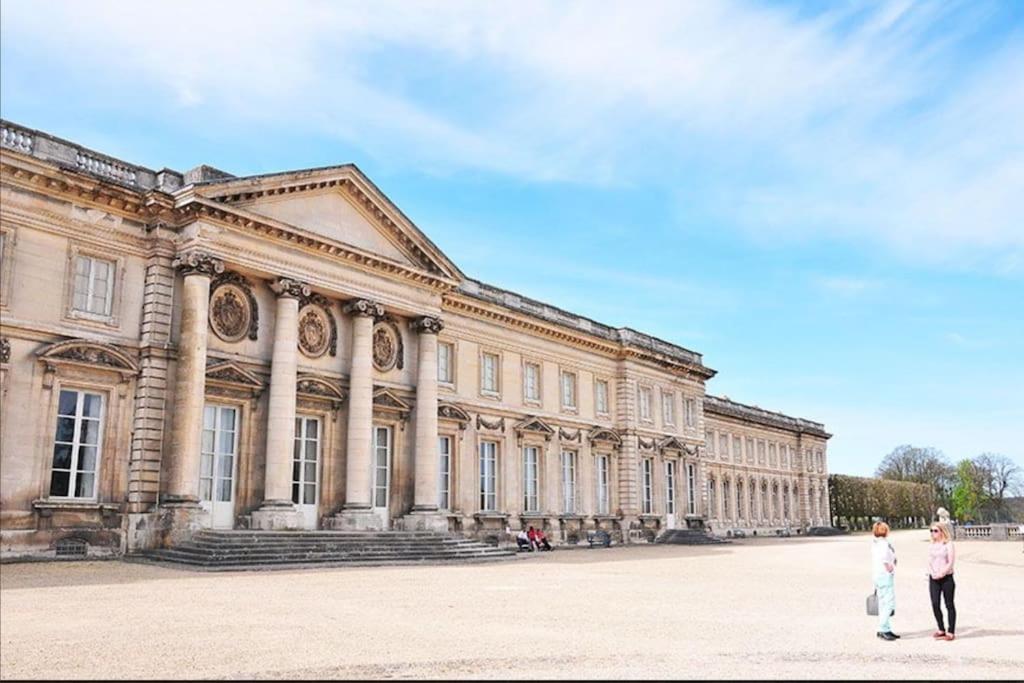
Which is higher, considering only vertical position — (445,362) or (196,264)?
(196,264)

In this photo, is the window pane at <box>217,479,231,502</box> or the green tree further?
the green tree

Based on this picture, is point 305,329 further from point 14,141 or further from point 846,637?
point 846,637

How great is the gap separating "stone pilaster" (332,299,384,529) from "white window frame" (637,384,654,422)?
1608 centimetres

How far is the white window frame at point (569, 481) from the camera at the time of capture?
A: 3381cm

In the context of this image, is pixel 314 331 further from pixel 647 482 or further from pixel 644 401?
pixel 647 482

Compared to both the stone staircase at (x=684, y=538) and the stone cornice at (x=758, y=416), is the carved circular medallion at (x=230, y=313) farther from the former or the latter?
the stone cornice at (x=758, y=416)

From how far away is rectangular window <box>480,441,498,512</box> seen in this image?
30.3m

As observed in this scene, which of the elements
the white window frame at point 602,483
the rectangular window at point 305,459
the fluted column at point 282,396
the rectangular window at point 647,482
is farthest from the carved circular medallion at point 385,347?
the rectangular window at point 647,482

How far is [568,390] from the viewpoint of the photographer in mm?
35000

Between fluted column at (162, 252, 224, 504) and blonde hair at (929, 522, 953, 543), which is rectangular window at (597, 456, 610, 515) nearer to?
fluted column at (162, 252, 224, 504)

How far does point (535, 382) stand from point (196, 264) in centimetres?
1555

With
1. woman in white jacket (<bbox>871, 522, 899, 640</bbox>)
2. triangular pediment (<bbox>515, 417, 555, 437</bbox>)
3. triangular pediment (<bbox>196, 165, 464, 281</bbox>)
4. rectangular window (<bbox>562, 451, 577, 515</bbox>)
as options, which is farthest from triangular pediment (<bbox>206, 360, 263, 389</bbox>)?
woman in white jacket (<bbox>871, 522, 899, 640</bbox>)

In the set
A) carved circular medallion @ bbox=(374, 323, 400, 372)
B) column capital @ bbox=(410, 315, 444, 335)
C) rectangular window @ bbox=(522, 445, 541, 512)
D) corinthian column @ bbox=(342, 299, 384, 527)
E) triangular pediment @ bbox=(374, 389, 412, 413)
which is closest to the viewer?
corinthian column @ bbox=(342, 299, 384, 527)

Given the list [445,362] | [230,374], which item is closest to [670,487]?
[445,362]
